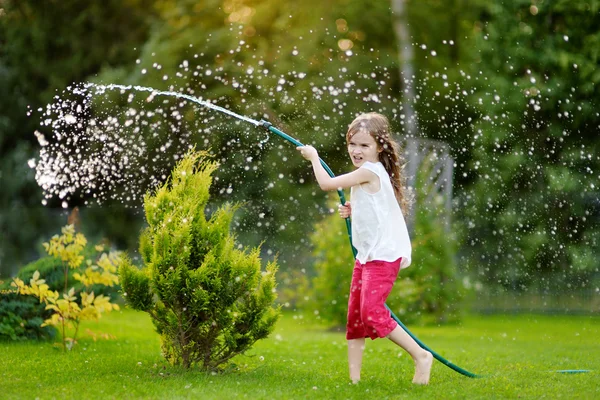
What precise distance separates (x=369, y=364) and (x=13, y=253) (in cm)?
1179

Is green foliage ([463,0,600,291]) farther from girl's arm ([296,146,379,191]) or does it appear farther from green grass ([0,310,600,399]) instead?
girl's arm ([296,146,379,191])

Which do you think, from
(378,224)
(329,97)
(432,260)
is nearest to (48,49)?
(329,97)

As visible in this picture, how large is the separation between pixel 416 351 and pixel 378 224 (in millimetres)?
890

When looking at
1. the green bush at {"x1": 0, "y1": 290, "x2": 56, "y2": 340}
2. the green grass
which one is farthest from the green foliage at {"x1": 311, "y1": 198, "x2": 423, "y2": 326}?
the green bush at {"x1": 0, "y1": 290, "x2": 56, "y2": 340}

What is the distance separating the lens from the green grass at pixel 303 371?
205 inches

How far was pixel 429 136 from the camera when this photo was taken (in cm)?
1850

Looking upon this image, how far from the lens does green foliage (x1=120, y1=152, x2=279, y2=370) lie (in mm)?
5660

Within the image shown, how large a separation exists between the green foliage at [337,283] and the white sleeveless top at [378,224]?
16.9 ft

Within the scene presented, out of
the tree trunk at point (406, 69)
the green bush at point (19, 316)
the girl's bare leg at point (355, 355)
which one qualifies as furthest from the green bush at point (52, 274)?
the tree trunk at point (406, 69)

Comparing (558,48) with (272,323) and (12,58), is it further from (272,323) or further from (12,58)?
(12,58)

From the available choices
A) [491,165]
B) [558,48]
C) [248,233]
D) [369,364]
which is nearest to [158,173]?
[248,233]

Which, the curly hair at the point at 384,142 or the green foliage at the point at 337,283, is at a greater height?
the curly hair at the point at 384,142

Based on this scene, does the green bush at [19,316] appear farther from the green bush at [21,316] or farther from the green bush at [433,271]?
the green bush at [433,271]

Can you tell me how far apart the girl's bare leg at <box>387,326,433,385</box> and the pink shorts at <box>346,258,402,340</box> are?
6 centimetres
